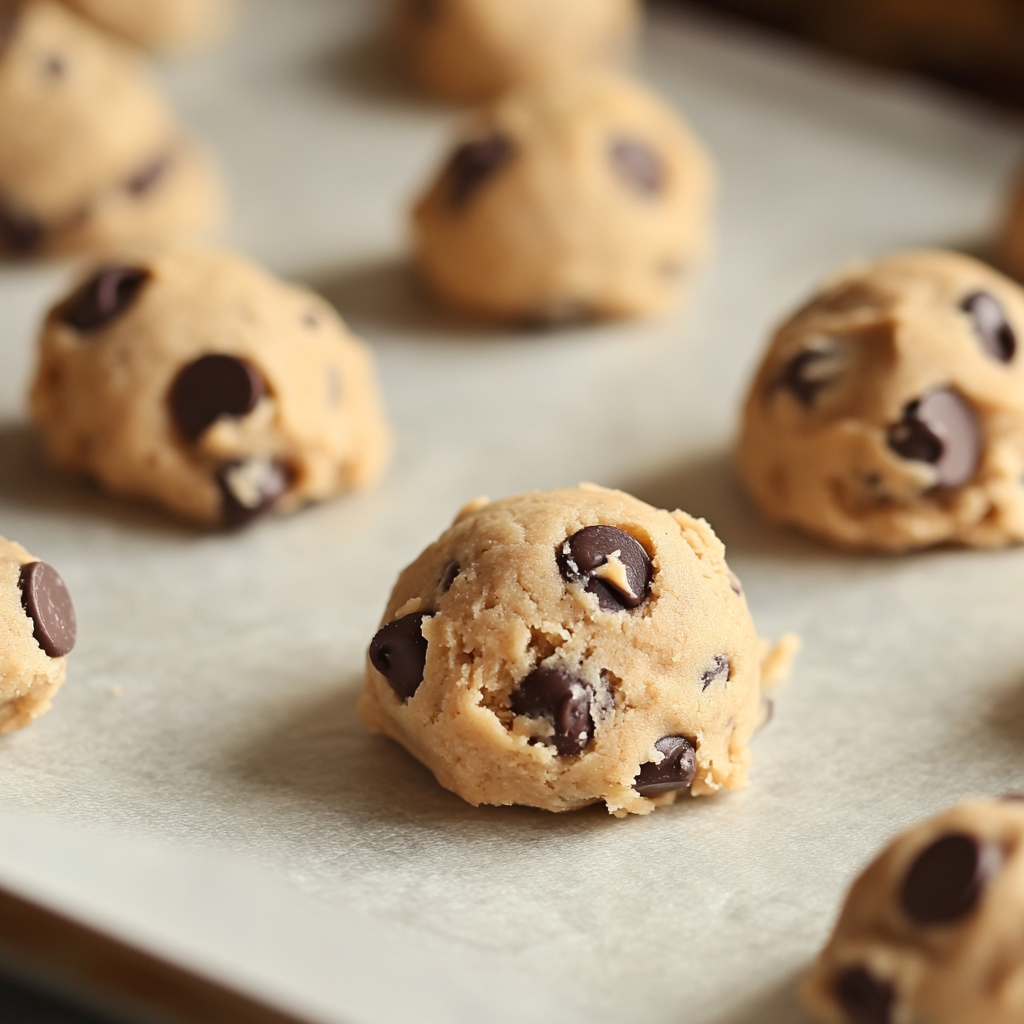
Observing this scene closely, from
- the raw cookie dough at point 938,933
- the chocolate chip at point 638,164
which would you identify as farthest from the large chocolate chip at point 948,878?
the chocolate chip at point 638,164

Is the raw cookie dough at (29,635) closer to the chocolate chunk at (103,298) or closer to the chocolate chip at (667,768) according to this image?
the chocolate chunk at (103,298)

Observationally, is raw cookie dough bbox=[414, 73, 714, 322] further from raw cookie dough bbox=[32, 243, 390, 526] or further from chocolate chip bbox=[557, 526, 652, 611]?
chocolate chip bbox=[557, 526, 652, 611]

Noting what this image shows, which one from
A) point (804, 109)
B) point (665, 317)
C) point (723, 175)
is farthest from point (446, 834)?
point (804, 109)

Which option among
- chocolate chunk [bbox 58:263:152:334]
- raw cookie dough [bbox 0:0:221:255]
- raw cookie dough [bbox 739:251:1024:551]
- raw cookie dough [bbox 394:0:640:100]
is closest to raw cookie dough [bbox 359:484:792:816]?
raw cookie dough [bbox 739:251:1024:551]

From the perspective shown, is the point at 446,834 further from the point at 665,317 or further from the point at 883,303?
the point at 665,317

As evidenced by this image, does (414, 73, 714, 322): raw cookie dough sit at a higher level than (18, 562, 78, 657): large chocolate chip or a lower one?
higher

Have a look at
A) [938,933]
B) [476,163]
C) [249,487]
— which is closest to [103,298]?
[249,487]
